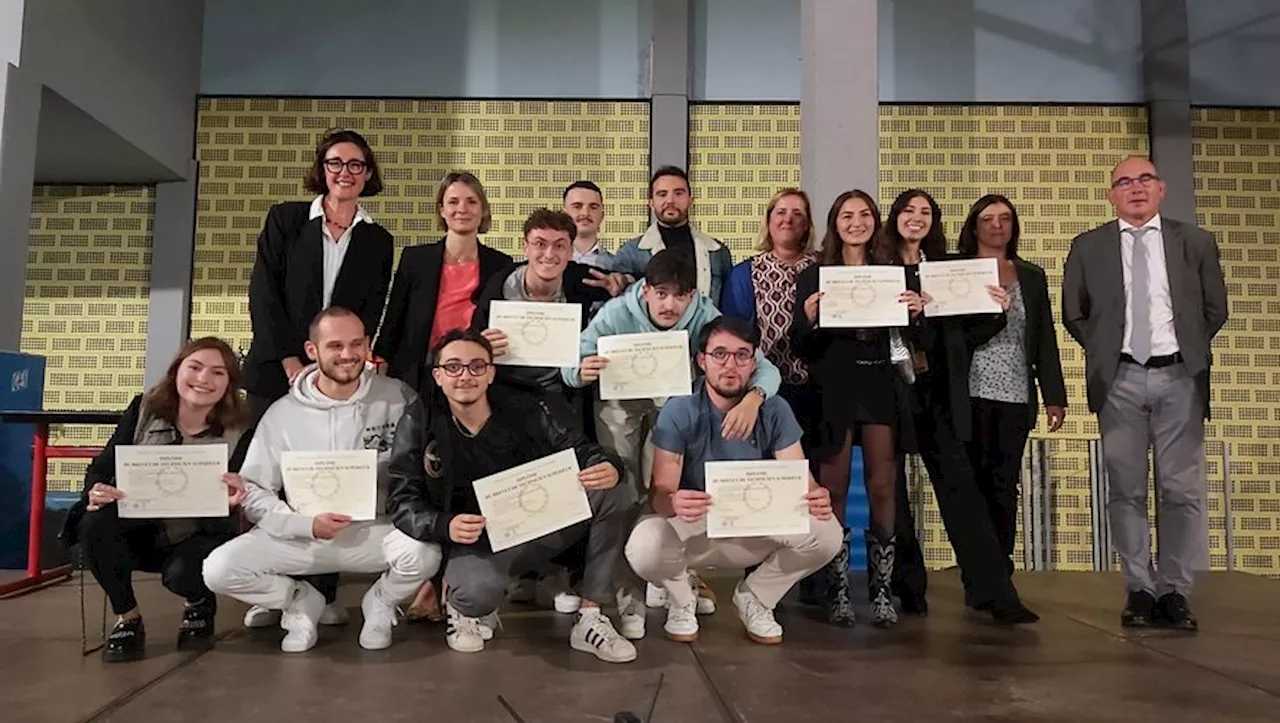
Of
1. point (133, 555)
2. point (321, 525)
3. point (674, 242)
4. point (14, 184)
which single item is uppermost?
point (14, 184)

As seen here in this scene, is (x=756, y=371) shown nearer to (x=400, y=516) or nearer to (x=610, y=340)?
(x=610, y=340)

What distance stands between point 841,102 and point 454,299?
269 centimetres

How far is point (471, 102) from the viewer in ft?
24.4

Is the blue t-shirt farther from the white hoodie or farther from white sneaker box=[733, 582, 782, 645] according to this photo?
the white hoodie

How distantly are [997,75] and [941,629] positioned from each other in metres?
5.62

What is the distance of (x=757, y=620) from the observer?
3.02 m

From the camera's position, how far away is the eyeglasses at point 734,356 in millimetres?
2941

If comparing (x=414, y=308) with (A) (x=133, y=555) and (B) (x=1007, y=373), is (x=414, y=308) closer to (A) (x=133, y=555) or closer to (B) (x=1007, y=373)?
(A) (x=133, y=555)

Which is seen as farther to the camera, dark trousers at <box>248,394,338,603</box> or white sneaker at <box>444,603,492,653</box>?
dark trousers at <box>248,394,338,603</box>

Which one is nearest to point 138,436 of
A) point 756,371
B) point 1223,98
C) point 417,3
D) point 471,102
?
point 756,371

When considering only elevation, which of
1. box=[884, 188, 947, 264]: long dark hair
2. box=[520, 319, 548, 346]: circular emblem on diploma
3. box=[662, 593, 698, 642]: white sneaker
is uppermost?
box=[884, 188, 947, 264]: long dark hair

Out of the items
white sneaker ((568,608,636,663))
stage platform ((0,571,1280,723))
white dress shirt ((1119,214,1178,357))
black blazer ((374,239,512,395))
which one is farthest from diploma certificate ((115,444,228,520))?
white dress shirt ((1119,214,1178,357))

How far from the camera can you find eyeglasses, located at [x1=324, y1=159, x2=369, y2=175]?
3311 millimetres

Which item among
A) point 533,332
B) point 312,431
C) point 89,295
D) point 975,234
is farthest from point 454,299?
point 89,295
